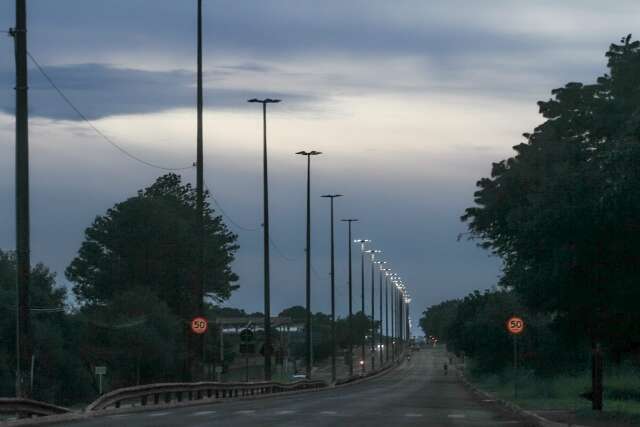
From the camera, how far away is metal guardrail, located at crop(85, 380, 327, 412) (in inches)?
1440

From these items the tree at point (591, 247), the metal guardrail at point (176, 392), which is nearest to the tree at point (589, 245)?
the tree at point (591, 247)

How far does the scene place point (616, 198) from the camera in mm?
25906

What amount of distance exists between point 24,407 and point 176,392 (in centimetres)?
1532

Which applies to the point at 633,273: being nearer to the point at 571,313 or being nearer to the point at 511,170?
the point at 571,313

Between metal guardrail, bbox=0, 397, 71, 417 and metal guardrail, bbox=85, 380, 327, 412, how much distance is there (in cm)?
328

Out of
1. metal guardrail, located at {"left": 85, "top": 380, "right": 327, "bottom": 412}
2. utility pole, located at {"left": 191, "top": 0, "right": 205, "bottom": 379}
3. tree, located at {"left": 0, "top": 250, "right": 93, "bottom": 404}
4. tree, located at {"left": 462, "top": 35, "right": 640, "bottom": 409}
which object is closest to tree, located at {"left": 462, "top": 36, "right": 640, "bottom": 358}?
tree, located at {"left": 462, "top": 35, "right": 640, "bottom": 409}

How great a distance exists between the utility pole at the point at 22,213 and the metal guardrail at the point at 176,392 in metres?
4.35

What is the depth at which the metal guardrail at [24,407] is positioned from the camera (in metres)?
27.2

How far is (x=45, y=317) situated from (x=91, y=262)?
27.9m

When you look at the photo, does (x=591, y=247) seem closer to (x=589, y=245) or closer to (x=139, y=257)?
(x=589, y=245)

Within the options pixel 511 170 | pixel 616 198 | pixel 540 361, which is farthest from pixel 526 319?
pixel 616 198

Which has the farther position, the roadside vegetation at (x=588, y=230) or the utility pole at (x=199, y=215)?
the utility pole at (x=199, y=215)

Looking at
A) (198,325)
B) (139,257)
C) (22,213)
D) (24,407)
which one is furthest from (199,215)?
(139,257)

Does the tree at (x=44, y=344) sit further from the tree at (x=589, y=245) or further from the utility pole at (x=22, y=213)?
the tree at (x=589, y=245)
